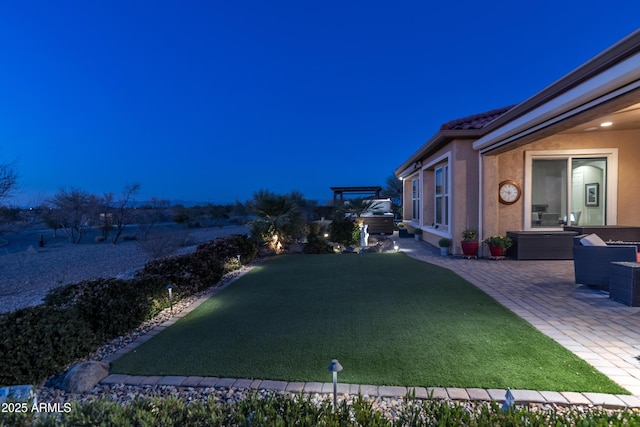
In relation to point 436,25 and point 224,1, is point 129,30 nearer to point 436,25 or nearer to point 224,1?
point 224,1

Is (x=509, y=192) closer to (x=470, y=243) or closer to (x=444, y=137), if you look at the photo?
(x=470, y=243)

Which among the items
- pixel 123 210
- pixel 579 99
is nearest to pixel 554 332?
pixel 579 99

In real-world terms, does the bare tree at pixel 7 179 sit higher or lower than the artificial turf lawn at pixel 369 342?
higher

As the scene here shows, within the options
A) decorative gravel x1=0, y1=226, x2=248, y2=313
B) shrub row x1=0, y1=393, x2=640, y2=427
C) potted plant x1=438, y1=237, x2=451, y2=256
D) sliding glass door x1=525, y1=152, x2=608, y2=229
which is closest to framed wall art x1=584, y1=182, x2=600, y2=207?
sliding glass door x1=525, y1=152, x2=608, y2=229

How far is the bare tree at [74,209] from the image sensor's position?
15.4 m

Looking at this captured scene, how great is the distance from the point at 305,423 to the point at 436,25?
32869 millimetres

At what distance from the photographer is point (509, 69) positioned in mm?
36562

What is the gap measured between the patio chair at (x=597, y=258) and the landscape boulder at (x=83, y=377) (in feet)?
22.2

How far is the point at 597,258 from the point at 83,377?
22.9ft

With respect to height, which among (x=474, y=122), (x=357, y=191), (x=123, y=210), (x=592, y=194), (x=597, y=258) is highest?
(x=474, y=122)

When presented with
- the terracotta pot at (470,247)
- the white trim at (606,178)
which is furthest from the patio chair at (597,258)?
the white trim at (606,178)

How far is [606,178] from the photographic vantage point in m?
8.09

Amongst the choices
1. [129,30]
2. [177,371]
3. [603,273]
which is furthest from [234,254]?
[129,30]

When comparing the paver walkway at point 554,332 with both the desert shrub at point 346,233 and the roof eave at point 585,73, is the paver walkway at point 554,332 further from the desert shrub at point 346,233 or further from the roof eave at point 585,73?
the desert shrub at point 346,233
